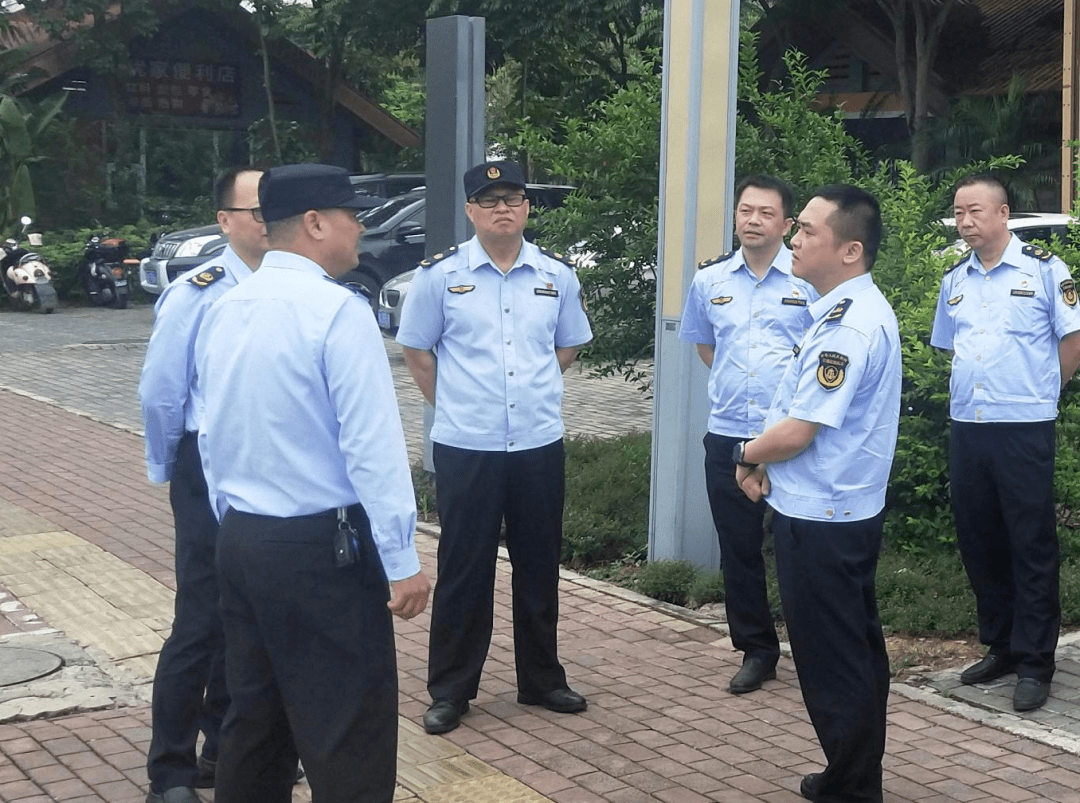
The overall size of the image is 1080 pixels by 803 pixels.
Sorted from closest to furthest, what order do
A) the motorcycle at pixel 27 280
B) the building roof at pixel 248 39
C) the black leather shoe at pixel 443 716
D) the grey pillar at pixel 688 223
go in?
the black leather shoe at pixel 443 716
the grey pillar at pixel 688 223
the motorcycle at pixel 27 280
the building roof at pixel 248 39

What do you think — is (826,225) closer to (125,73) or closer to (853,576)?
(853,576)

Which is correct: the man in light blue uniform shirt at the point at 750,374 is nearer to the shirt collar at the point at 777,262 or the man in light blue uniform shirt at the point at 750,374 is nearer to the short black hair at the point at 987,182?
the shirt collar at the point at 777,262

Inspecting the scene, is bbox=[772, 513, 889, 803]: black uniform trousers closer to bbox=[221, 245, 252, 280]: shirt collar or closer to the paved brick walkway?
the paved brick walkway

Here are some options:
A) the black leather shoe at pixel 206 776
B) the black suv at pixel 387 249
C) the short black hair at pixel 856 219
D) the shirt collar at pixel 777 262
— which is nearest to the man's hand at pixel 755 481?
the short black hair at pixel 856 219

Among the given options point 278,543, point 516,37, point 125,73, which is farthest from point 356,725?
point 125,73

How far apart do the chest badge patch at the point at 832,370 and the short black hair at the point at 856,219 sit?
1.12 ft

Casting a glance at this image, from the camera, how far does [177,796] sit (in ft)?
14.7

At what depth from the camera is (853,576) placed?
4.35m

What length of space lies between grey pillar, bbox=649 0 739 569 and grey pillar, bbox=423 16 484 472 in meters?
1.85

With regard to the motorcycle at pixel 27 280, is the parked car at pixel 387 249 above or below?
above

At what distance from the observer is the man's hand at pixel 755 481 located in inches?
177

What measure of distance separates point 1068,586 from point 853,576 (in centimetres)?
274

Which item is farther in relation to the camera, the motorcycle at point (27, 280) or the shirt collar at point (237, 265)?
the motorcycle at point (27, 280)

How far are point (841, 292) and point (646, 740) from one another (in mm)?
1834
